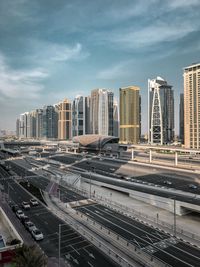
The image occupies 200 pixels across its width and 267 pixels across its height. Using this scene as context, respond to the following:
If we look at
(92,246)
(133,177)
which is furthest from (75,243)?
(133,177)

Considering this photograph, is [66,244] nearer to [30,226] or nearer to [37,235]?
[37,235]

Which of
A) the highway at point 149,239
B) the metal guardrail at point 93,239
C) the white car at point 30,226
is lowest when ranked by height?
the highway at point 149,239

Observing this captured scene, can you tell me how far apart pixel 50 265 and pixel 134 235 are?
1768 cm

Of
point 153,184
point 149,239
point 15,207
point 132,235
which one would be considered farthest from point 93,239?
point 153,184

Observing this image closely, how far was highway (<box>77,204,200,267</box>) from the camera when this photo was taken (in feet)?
133

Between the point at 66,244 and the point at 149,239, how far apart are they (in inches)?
560

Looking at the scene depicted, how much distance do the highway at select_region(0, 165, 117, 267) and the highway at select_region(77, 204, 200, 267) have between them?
731cm

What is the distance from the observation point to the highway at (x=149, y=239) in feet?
133

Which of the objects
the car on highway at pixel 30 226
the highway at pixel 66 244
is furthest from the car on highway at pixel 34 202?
the car on highway at pixel 30 226

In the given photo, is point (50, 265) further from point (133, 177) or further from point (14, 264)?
point (133, 177)

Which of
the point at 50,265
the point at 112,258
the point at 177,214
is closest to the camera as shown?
the point at 50,265

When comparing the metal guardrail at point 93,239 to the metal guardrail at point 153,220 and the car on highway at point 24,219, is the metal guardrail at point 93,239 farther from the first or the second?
the metal guardrail at point 153,220

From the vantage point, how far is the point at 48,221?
55.5 m

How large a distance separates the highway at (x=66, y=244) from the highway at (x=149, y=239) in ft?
24.0
